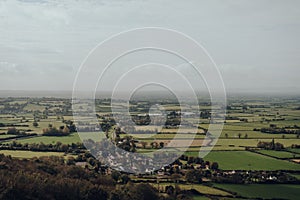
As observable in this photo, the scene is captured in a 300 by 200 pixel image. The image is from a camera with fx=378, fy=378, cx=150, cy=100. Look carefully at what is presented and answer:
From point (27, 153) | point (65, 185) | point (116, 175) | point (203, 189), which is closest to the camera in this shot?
point (65, 185)

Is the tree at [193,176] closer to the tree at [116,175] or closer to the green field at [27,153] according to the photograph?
the tree at [116,175]

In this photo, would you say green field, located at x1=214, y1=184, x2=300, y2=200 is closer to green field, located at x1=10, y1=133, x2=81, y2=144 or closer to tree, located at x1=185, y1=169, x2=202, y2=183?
tree, located at x1=185, y1=169, x2=202, y2=183

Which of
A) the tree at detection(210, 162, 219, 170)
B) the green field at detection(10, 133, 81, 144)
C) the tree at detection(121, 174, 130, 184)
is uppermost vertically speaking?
the green field at detection(10, 133, 81, 144)

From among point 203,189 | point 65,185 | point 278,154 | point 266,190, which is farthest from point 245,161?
point 65,185

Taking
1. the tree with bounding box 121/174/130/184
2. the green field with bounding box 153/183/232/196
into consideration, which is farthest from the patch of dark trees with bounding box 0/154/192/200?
the green field with bounding box 153/183/232/196

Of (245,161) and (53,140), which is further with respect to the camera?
(53,140)

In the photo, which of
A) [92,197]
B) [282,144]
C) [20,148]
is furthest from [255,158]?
[20,148]

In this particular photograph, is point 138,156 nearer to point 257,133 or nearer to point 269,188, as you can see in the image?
point 269,188

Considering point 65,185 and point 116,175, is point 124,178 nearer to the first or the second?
point 116,175
